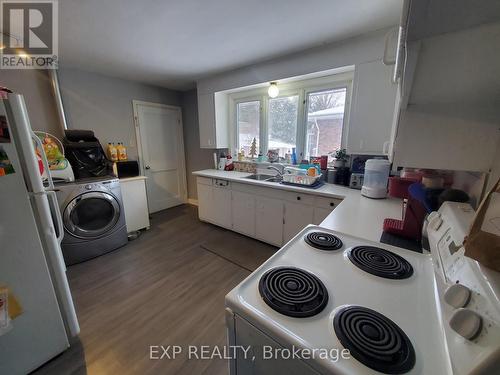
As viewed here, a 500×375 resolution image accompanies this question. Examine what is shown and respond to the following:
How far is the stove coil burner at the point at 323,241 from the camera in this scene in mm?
960

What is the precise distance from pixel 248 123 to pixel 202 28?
1.57 m

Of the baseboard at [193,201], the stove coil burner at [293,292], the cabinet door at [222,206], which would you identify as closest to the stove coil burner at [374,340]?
the stove coil burner at [293,292]

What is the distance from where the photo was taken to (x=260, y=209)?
2541mm

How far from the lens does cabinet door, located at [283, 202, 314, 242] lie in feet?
7.05

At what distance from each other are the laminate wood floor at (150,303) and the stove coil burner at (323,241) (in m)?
1.02

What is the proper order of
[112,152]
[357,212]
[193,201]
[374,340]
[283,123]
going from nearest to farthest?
[374,340]
[357,212]
[283,123]
[112,152]
[193,201]

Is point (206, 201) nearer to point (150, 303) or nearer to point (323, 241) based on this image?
point (150, 303)

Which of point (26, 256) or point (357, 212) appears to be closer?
point (26, 256)

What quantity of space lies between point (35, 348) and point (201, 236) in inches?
72.0

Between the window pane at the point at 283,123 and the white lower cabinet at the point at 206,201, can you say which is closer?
the window pane at the point at 283,123

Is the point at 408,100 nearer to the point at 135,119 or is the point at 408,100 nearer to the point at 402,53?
the point at 402,53

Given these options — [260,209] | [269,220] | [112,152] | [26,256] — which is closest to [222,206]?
[260,209]

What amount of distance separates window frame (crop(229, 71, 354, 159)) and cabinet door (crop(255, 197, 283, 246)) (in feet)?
2.82

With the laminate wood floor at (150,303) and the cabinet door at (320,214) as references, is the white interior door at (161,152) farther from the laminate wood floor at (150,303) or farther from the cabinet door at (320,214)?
the cabinet door at (320,214)
